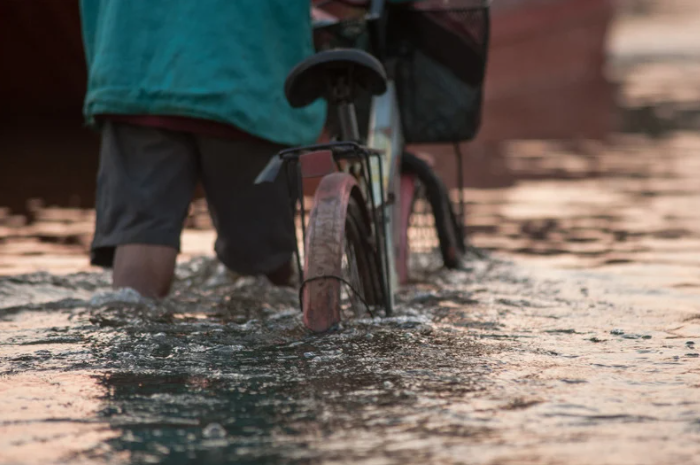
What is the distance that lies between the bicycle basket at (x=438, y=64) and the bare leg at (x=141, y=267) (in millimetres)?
1220

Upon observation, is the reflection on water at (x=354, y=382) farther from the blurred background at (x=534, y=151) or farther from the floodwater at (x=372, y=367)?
the blurred background at (x=534, y=151)

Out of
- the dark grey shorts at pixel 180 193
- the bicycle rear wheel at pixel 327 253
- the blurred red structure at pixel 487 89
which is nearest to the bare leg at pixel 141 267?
the dark grey shorts at pixel 180 193

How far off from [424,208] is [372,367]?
2.21m

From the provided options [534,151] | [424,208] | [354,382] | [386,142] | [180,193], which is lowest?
[354,382]

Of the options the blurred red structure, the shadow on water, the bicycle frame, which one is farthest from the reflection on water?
the blurred red structure

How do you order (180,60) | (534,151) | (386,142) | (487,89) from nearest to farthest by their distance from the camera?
1. (180,60)
2. (386,142)
3. (534,151)
4. (487,89)

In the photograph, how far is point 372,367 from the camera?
11.4 ft

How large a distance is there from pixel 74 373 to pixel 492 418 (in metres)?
1.13

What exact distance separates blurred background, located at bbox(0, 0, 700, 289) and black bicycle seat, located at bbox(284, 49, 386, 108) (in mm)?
2095

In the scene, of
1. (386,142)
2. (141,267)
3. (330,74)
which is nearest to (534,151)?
(386,142)

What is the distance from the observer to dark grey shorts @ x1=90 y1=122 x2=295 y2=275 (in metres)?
4.23

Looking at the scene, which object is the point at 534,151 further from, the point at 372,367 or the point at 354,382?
the point at 354,382

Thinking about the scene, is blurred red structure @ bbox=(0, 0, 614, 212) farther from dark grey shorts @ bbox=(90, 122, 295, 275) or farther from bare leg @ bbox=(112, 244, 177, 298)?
bare leg @ bbox=(112, 244, 177, 298)

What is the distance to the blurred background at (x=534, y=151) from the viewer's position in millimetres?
6715
